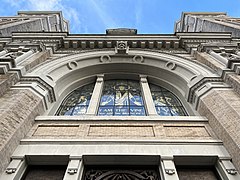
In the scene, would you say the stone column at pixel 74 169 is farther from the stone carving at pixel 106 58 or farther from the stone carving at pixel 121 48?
the stone carving at pixel 121 48

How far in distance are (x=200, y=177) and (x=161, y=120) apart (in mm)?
1845

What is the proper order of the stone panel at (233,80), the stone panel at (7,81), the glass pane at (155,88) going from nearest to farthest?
1. the stone panel at (7,81)
2. the stone panel at (233,80)
3. the glass pane at (155,88)

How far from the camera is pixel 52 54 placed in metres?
9.89

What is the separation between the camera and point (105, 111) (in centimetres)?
754

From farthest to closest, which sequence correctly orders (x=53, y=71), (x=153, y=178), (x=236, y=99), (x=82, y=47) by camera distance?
(x=82, y=47), (x=53, y=71), (x=236, y=99), (x=153, y=178)

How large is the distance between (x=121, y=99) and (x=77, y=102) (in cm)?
176

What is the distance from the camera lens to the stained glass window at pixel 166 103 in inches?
300

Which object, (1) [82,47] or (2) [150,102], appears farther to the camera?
(1) [82,47]

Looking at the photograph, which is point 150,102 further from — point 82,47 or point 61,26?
A: point 61,26

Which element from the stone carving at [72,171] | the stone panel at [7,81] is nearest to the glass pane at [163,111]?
the stone carving at [72,171]

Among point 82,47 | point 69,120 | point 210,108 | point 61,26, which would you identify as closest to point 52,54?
point 82,47

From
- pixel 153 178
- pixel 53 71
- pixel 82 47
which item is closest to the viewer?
pixel 153 178

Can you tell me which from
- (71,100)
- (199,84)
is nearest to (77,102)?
(71,100)

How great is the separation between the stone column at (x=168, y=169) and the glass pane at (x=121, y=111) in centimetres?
291
